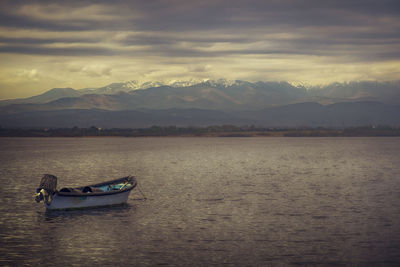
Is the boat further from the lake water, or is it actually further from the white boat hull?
the lake water

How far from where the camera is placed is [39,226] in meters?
35.8

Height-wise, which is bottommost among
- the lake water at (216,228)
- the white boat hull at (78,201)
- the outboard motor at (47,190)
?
the lake water at (216,228)

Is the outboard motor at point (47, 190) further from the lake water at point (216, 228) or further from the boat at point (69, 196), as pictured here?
the lake water at point (216, 228)

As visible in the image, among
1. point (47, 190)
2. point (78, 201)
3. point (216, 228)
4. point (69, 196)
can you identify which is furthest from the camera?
point (78, 201)

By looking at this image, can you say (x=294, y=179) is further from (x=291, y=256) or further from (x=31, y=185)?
(x=291, y=256)

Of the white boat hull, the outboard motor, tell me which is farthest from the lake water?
the outboard motor

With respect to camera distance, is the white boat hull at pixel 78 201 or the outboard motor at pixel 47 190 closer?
the outboard motor at pixel 47 190

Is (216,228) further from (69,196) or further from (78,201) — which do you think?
(69,196)

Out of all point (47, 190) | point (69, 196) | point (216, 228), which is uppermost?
point (47, 190)

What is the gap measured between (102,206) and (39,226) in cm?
745

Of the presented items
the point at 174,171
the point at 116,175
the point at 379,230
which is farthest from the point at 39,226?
the point at 174,171

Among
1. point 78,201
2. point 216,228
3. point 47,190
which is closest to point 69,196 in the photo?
point 78,201

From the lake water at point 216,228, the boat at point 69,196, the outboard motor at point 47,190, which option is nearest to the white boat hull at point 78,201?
the boat at point 69,196

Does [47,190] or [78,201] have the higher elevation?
[47,190]
